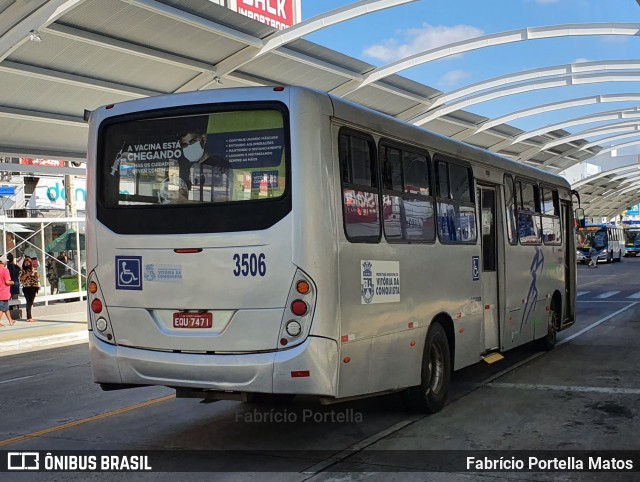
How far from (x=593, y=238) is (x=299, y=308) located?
183ft

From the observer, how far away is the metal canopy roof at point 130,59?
1747 centimetres

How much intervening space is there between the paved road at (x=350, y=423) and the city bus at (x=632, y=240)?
225 feet

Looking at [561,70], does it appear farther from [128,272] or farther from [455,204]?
[128,272]

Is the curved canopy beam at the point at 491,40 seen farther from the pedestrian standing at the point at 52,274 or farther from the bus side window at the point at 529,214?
the bus side window at the point at 529,214

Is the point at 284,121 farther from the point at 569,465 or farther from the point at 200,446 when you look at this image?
the point at 569,465

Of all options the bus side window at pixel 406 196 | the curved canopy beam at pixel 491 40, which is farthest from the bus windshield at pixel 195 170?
the curved canopy beam at pixel 491 40

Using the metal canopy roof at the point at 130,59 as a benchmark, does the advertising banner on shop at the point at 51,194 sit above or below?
below

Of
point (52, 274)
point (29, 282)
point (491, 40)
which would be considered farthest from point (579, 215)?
point (52, 274)

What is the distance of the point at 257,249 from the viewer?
621 cm

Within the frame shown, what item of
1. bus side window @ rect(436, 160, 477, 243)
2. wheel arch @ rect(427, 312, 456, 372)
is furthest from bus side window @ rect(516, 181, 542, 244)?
wheel arch @ rect(427, 312, 456, 372)

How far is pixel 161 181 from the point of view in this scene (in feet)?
22.1

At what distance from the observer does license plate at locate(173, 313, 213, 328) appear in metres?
6.35

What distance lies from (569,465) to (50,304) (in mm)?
23400

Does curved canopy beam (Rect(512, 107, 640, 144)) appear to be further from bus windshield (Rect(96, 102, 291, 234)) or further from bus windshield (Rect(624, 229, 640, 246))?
bus windshield (Rect(624, 229, 640, 246))
